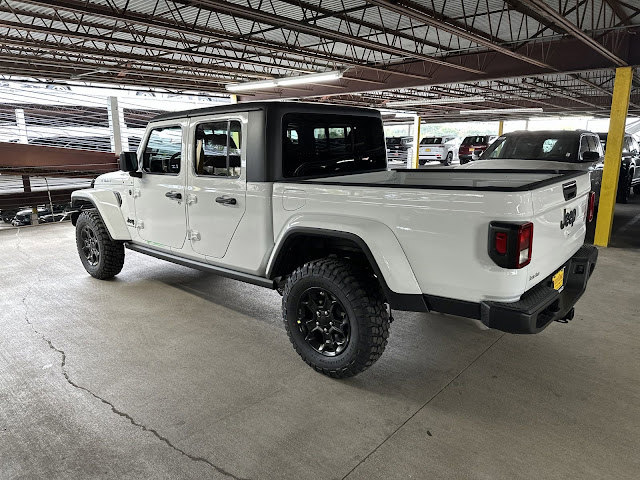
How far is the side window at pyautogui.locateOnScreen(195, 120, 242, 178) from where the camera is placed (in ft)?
11.3

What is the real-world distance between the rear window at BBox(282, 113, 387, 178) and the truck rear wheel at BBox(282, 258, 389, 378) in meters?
0.84

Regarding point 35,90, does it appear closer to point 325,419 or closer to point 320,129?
point 320,129

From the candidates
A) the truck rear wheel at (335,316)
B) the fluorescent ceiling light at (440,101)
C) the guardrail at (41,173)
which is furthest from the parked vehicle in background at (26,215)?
the fluorescent ceiling light at (440,101)

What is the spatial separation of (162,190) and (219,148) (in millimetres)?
855

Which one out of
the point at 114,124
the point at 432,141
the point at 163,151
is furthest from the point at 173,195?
the point at 432,141

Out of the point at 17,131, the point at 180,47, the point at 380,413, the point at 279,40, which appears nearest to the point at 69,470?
the point at 380,413

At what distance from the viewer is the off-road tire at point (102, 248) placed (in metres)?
4.95

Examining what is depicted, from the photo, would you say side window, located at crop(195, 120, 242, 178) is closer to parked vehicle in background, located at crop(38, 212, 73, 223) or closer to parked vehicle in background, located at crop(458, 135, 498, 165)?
parked vehicle in background, located at crop(38, 212, 73, 223)

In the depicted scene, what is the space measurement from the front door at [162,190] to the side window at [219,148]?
0.24 metres

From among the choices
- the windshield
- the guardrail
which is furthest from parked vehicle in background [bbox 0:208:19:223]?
the windshield

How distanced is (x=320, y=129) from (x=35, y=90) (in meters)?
14.3

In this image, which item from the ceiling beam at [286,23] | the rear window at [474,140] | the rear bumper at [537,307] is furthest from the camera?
the rear window at [474,140]

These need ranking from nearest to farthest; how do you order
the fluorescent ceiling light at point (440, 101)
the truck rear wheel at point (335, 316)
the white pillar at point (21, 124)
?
the truck rear wheel at point (335, 316) → the white pillar at point (21, 124) → the fluorescent ceiling light at point (440, 101)

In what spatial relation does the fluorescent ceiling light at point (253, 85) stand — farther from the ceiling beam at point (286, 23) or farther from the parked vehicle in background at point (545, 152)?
the parked vehicle in background at point (545, 152)
